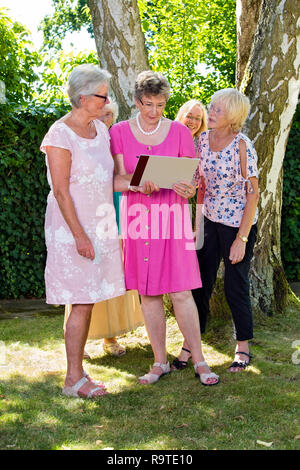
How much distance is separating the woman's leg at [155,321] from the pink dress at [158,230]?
0.12 m

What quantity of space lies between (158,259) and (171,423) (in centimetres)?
110

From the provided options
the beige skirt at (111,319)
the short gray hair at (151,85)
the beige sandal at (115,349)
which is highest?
the short gray hair at (151,85)

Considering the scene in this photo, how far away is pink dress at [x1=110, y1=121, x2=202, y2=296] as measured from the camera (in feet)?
13.2

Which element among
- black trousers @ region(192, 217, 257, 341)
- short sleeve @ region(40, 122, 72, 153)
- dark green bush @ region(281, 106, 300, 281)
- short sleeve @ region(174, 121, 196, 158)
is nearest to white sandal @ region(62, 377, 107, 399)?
black trousers @ region(192, 217, 257, 341)

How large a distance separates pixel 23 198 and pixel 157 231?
3296 mm

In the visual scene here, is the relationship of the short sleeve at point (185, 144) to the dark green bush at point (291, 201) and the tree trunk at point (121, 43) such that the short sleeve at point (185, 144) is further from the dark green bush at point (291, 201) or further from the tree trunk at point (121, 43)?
the dark green bush at point (291, 201)

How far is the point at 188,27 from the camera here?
10.8 meters

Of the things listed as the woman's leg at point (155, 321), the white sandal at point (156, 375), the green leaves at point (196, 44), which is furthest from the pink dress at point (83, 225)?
the green leaves at point (196, 44)

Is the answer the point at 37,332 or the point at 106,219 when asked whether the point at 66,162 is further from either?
the point at 37,332

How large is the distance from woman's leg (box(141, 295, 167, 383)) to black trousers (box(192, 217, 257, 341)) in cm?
43

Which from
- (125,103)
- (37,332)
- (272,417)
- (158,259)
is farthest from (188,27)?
(272,417)

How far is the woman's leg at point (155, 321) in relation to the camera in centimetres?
416


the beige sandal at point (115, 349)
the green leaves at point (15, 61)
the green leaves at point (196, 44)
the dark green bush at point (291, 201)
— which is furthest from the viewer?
the green leaves at point (196, 44)

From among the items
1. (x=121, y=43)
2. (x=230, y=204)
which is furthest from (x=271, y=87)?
(x=230, y=204)
